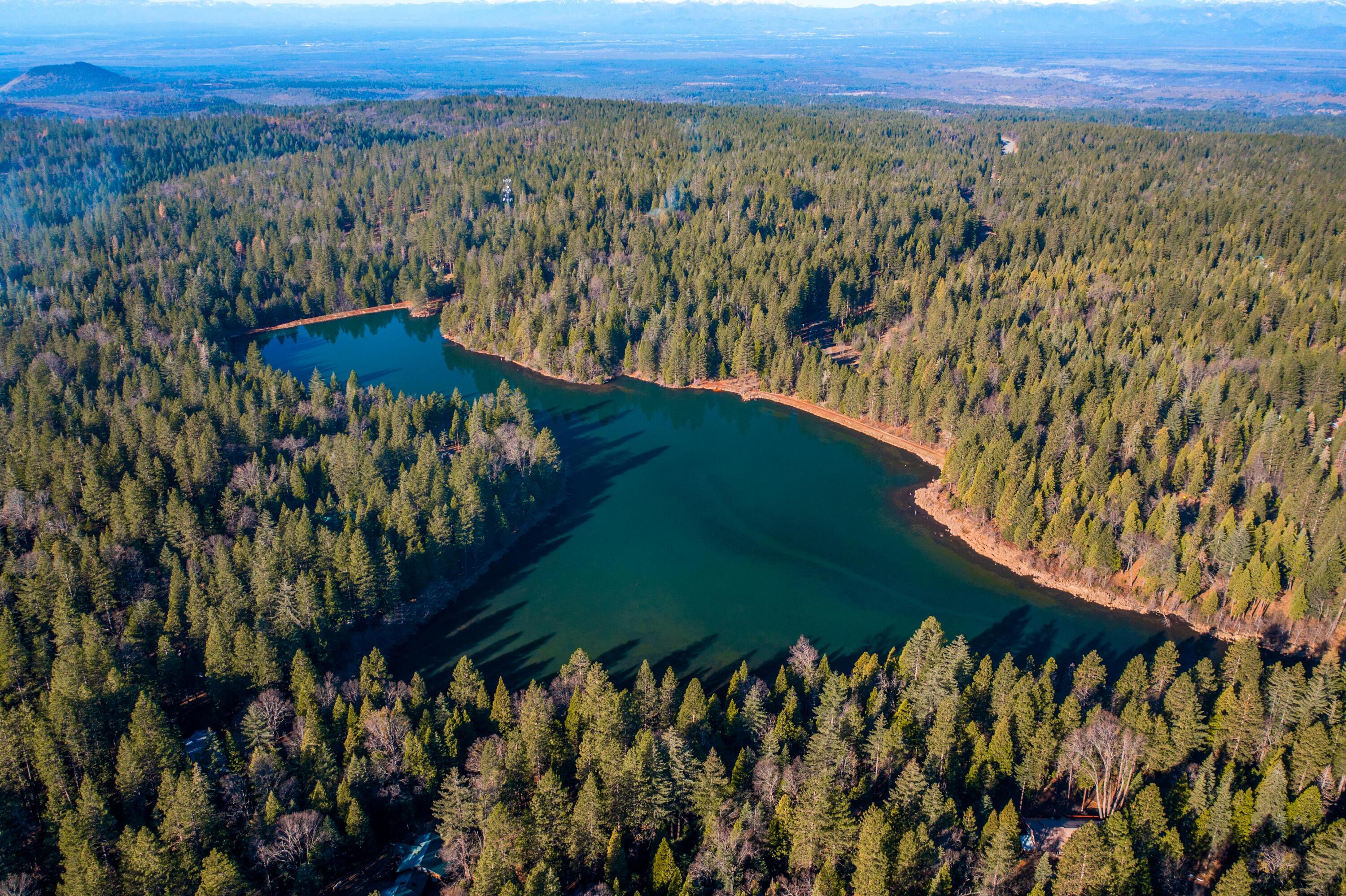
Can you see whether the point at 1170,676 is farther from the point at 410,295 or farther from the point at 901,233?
the point at 410,295

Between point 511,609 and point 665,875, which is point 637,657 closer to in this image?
point 511,609

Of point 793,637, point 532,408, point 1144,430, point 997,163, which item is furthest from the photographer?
point 997,163

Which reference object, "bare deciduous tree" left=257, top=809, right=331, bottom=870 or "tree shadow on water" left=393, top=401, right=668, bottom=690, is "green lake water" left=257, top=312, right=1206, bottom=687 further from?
"bare deciduous tree" left=257, top=809, right=331, bottom=870

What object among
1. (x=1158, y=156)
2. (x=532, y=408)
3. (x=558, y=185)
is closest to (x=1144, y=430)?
(x=532, y=408)

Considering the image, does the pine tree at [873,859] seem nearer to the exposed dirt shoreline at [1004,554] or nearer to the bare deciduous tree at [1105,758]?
the bare deciduous tree at [1105,758]

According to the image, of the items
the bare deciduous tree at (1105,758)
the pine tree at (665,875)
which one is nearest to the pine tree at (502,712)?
the pine tree at (665,875)
